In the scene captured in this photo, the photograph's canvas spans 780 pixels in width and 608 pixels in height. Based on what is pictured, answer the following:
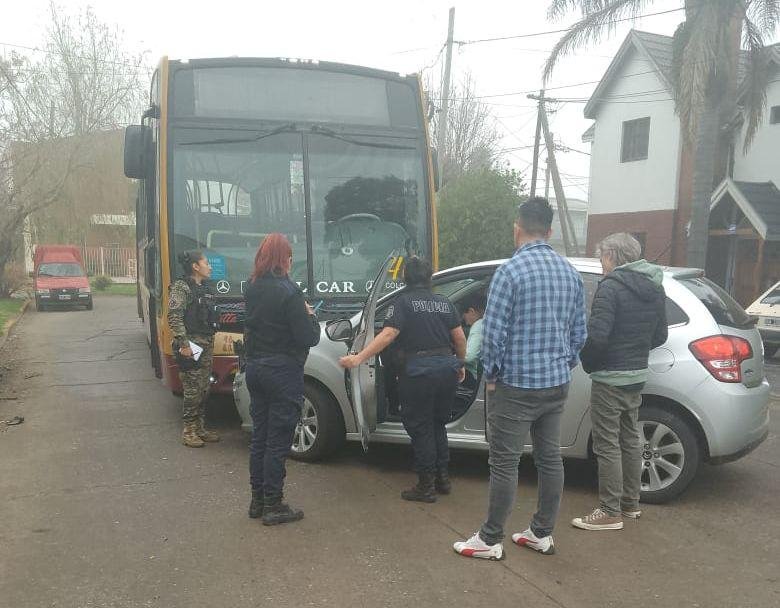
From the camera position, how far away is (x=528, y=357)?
3717 mm

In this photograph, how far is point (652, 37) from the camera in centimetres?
2242

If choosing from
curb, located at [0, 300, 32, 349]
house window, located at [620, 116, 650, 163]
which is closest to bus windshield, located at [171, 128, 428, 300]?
curb, located at [0, 300, 32, 349]

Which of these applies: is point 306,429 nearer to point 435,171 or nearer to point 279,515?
point 279,515

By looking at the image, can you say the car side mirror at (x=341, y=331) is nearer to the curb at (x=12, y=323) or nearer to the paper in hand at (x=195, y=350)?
the paper in hand at (x=195, y=350)

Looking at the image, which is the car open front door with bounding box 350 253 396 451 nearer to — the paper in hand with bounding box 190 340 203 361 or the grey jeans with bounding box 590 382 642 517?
the grey jeans with bounding box 590 382 642 517

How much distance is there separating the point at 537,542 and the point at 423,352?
1.32 meters

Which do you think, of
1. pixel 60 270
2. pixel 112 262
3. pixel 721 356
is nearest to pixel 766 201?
pixel 721 356

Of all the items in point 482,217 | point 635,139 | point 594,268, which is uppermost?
point 635,139

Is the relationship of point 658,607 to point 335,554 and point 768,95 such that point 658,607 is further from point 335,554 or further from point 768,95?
point 768,95

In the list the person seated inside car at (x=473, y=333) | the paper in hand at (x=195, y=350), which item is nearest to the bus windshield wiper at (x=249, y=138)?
the paper in hand at (x=195, y=350)

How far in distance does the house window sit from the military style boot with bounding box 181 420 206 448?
62.6 feet

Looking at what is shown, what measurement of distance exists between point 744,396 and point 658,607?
1769 mm

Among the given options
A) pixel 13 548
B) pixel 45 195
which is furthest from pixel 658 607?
pixel 45 195

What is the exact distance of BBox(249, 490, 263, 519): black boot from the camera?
4531mm
